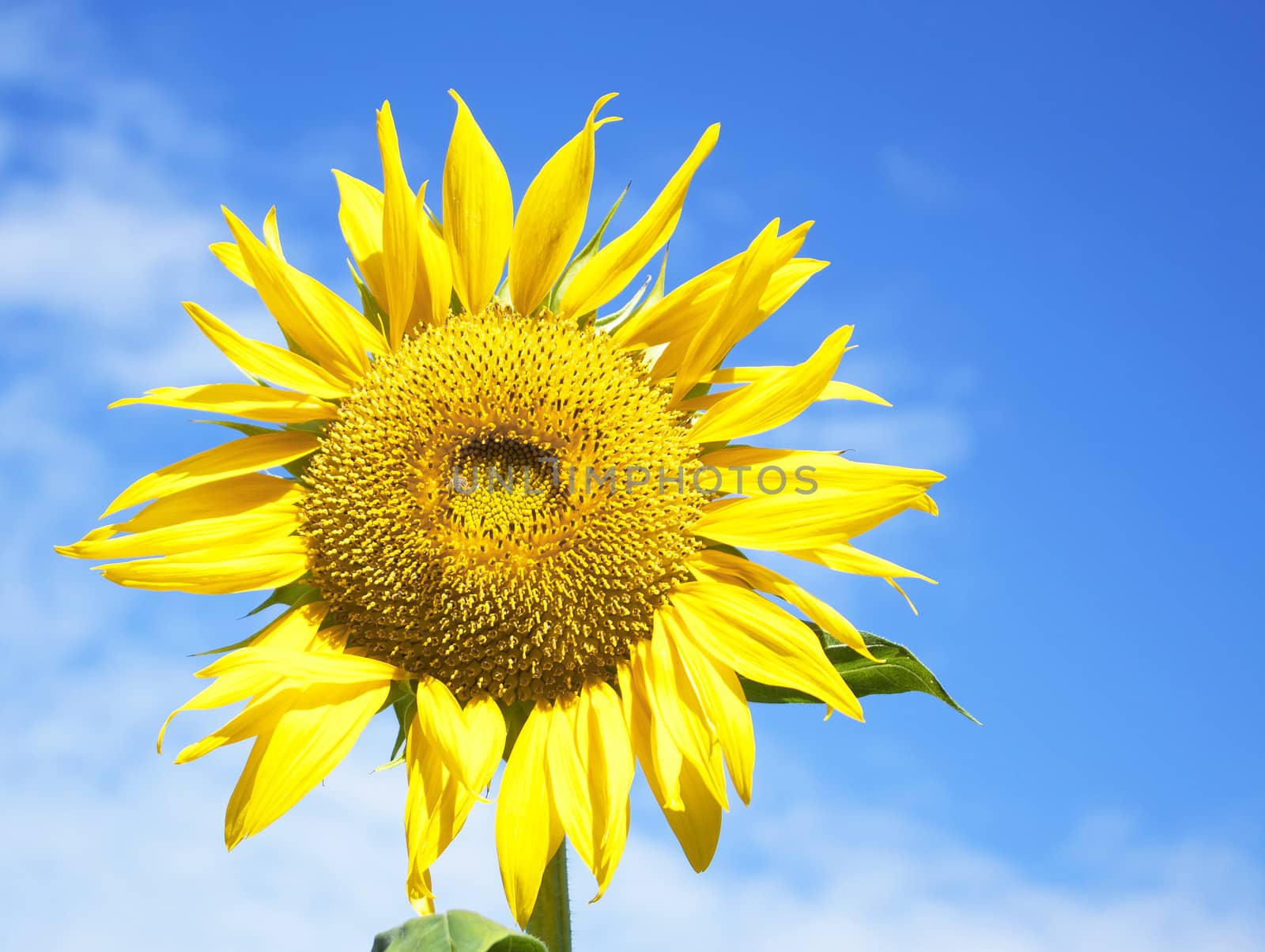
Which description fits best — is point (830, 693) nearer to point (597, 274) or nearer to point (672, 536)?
point (672, 536)

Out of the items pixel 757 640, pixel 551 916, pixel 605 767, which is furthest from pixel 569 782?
pixel 757 640

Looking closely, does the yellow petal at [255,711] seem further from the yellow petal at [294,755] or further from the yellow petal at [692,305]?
the yellow petal at [692,305]

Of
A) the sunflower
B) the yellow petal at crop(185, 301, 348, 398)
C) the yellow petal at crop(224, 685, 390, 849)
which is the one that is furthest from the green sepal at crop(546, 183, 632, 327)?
the yellow petal at crop(224, 685, 390, 849)

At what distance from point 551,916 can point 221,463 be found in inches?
73.9

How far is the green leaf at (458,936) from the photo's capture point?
3180mm

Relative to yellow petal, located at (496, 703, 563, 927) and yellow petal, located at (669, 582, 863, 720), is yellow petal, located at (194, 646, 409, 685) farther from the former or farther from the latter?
yellow petal, located at (669, 582, 863, 720)

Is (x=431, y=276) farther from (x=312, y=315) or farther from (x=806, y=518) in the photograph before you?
(x=806, y=518)

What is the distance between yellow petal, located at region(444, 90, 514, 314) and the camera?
397 cm

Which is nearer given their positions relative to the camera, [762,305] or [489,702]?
[489,702]

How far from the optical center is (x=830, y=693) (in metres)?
3.63

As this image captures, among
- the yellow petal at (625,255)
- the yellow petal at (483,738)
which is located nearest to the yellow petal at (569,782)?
the yellow petal at (483,738)

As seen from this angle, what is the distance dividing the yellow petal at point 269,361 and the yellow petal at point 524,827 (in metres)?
1.40

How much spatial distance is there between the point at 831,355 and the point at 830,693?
1084 mm

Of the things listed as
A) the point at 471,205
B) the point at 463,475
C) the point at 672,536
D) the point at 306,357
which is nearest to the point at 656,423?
the point at 672,536
